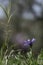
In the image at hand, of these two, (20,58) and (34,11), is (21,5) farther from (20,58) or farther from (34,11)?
(20,58)

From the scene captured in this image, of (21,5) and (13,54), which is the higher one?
(13,54)

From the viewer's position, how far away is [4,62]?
1960 millimetres

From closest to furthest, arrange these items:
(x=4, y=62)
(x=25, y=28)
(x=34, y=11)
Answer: (x=4, y=62), (x=25, y=28), (x=34, y=11)

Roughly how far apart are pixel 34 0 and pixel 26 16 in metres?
0.86

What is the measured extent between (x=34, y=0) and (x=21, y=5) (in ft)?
1.35

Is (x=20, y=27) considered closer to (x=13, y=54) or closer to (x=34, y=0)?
(x=34, y=0)

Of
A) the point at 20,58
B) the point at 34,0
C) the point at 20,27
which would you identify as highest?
the point at 20,58

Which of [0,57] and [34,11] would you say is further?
[34,11]

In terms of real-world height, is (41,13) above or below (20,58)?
below

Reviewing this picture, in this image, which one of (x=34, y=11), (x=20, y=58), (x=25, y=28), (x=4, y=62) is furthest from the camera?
(x=34, y=11)

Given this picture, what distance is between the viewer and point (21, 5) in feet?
27.9

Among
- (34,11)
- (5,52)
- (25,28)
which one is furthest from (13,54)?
(34,11)

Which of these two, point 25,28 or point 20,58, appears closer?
point 20,58

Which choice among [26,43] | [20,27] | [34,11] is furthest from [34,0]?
[26,43]
